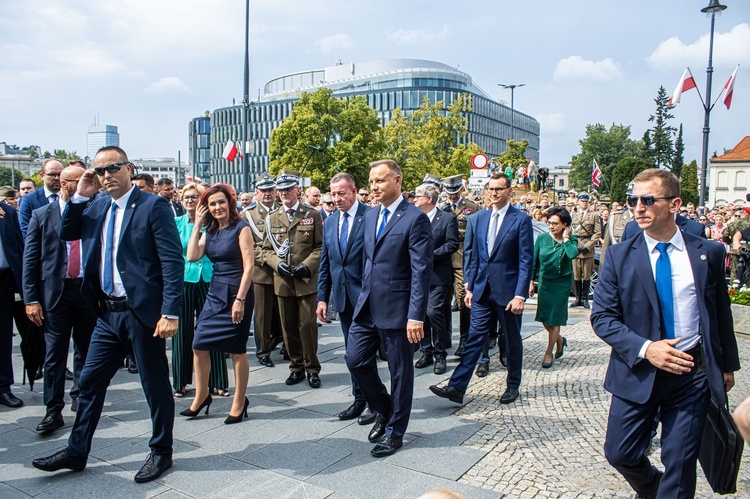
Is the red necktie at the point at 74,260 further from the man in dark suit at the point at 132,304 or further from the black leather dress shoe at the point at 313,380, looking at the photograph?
the black leather dress shoe at the point at 313,380

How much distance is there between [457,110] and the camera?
38750 millimetres

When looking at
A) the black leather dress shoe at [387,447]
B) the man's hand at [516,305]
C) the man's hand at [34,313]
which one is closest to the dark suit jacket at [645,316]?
the black leather dress shoe at [387,447]

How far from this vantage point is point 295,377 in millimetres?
6508

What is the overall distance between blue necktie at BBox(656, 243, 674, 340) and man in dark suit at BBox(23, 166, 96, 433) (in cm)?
428

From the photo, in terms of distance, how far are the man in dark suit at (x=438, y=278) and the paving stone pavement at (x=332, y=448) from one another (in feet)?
1.85

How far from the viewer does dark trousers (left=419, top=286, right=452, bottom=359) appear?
6973mm

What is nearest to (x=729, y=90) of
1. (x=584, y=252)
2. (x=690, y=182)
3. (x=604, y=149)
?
(x=584, y=252)

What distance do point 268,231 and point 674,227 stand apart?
14.7 feet

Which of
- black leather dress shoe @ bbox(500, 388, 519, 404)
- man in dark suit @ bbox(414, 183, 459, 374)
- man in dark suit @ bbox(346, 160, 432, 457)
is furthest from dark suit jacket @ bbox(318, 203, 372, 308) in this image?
black leather dress shoe @ bbox(500, 388, 519, 404)

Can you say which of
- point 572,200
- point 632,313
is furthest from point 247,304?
point 572,200

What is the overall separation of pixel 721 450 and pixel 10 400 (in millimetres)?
5663

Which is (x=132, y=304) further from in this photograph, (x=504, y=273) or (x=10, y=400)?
(x=504, y=273)

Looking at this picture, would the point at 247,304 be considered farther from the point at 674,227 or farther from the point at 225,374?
the point at 674,227

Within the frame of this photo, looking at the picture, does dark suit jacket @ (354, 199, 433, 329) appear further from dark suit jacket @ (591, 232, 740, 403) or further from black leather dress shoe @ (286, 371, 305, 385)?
black leather dress shoe @ (286, 371, 305, 385)
